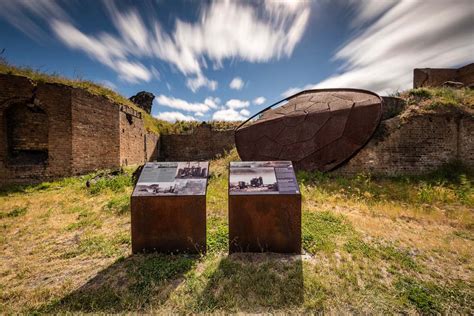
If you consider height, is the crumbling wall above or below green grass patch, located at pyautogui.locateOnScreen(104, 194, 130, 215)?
above

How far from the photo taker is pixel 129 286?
2.19 m

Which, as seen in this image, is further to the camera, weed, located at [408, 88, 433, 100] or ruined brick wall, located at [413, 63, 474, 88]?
ruined brick wall, located at [413, 63, 474, 88]

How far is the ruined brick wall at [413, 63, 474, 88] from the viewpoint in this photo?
13.7 meters

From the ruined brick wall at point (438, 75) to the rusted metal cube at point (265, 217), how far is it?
53.9ft

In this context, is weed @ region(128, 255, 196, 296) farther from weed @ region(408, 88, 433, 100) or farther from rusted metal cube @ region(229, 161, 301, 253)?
weed @ region(408, 88, 433, 100)

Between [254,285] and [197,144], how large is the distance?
1498cm

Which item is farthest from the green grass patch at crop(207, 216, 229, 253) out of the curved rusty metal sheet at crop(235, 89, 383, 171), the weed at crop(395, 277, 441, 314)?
the curved rusty metal sheet at crop(235, 89, 383, 171)

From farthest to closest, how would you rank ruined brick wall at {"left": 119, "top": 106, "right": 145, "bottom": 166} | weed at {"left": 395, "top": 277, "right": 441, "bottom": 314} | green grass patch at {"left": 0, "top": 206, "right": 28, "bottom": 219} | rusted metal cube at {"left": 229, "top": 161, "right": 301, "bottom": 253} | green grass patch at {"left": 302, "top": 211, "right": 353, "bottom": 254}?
ruined brick wall at {"left": 119, "top": 106, "right": 145, "bottom": 166}, green grass patch at {"left": 0, "top": 206, "right": 28, "bottom": 219}, green grass patch at {"left": 302, "top": 211, "right": 353, "bottom": 254}, rusted metal cube at {"left": 229, "top": 161, "right": 301, "bottom": 253}, weed at {"left": 395, "top": 277, "right": 441, "bottom": 314}

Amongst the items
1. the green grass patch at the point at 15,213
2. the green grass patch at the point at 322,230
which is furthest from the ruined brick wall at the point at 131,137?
the green grass patch at the point at 322,230

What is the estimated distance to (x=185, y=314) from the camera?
182 centimetres

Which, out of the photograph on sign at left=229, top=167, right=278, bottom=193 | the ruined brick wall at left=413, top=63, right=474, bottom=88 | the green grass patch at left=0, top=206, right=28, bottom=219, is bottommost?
the green grass patch at left=0, top=206, right=28, bottom=219

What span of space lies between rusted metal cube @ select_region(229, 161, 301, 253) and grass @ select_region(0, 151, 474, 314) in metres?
0.14

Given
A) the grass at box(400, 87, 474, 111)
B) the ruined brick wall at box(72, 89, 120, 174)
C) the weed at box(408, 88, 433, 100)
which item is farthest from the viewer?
the ruined brick wall at box(72, 89, 120, 174)

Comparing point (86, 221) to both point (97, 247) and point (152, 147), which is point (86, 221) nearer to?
point (97, 247)
